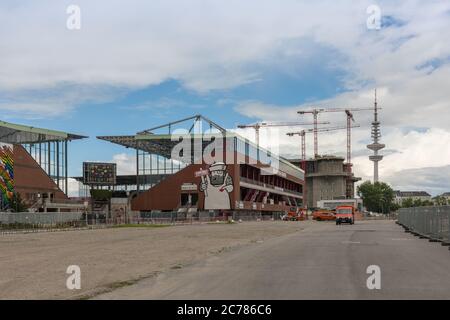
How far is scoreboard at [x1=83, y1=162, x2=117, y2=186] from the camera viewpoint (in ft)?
323

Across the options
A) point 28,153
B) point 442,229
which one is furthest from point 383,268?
point 28,153

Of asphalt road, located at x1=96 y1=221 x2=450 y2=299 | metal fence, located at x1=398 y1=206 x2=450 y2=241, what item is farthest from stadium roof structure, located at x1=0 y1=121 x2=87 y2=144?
asphalt road, located at x1=96 y1=221 x2=450 y2=299

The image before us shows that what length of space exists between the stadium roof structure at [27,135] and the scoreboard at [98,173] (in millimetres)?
6319

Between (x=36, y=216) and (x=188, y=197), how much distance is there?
146ft

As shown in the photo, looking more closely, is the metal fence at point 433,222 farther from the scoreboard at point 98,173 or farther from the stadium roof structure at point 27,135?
the scoreboard at point 98,173

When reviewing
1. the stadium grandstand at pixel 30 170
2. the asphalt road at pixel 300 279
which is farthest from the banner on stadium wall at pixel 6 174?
the asphalt road at pixel 300 279

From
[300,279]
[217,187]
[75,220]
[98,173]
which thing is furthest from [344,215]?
[300,279]

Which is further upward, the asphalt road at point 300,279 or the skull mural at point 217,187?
the skull mural at point 217,187

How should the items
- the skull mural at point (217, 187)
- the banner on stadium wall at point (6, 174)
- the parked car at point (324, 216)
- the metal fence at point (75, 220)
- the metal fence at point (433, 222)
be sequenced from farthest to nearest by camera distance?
the parked car at point (324, 216) < the skull mural at point (217, 187) < the banner on stadium wall at point (6, 174) < the metal fence at point (75, 220) < the metal fence at point (433, 222)

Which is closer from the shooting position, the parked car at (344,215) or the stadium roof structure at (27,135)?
the parked car at (344,215)

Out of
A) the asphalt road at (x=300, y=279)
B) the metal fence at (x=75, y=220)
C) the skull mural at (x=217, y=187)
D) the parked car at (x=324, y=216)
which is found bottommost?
the parked car at (x=324, y=216)

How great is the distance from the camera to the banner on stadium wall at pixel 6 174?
76.9 m

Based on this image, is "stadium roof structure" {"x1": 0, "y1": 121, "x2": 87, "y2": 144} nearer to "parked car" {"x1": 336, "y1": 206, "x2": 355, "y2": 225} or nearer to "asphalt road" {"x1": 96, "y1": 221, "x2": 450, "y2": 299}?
"parked car" {"x1": 336, "y1": 206, "x2": 355, "y2": 225}
